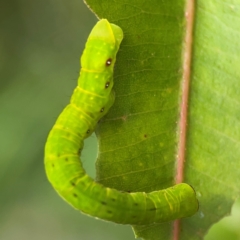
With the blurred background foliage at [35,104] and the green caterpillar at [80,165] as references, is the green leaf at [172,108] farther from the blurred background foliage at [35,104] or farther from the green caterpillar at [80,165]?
the blurred background foliage at [35,104]

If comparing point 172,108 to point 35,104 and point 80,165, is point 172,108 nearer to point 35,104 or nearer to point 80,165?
point 80,165

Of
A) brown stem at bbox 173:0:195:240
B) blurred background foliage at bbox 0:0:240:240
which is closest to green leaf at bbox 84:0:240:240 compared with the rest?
brown stem at bbox 173:0:195:240

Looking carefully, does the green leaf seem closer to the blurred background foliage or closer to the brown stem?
the brown stem

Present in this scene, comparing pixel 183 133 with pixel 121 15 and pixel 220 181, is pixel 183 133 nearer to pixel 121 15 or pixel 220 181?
pixel 220 181

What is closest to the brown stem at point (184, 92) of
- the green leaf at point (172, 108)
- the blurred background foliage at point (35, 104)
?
the green leaf at point (172, 108)

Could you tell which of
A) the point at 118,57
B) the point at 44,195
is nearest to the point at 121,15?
the point at 118,57

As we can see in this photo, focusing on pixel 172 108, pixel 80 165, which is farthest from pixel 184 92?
pixel 80 165
